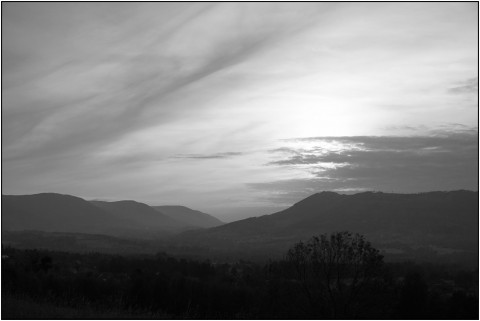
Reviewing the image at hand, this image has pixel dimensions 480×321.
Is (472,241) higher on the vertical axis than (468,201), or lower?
lower

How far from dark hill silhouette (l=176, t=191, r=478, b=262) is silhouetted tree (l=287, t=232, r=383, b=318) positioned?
→ 96.7m

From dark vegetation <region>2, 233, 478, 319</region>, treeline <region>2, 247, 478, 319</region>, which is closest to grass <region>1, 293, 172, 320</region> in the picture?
dark vegetation <region>2, 233, 478, 319</region>

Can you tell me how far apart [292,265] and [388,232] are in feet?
412

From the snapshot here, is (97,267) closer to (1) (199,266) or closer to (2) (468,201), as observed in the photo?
(1) (199,266)

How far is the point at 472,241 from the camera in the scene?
436 ft

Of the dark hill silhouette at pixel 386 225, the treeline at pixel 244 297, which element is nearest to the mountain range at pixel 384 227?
the dark hill silhouette at pixel 386 225

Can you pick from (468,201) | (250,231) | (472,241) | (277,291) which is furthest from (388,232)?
(277,291)

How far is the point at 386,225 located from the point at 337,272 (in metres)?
134

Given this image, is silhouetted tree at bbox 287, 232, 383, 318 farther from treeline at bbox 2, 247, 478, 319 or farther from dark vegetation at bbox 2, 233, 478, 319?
treeline at bbox 2, 247, 478, 319

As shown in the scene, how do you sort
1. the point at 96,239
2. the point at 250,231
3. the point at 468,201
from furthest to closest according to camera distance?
the point at 250,231 → the point at 468,201 → the point at 96,239

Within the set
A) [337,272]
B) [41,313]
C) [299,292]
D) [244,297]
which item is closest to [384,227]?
[244,297]

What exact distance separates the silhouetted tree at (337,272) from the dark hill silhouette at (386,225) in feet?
317

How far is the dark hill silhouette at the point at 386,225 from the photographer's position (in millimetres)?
139000

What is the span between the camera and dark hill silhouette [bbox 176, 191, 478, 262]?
13900 cm
